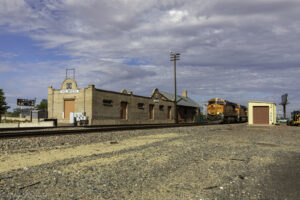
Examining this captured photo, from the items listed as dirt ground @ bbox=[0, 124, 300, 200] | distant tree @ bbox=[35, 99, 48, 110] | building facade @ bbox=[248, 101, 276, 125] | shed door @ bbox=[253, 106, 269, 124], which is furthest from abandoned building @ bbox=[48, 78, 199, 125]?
distant tree @ bbox=[35, 99, 48, 110]

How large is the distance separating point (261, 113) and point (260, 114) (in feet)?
0.62

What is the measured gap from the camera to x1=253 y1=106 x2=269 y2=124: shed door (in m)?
34.5

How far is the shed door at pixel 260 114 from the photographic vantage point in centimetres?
3450

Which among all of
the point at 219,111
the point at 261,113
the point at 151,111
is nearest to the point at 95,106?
the point at 151,111

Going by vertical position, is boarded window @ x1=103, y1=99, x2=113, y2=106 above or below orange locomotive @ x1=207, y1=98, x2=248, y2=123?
above

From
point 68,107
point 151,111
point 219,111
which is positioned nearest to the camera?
point 68,107

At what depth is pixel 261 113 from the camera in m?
34.7

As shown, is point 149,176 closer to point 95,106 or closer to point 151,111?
point 95,106

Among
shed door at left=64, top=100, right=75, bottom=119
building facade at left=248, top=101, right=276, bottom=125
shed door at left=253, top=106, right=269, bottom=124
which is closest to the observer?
building facade at left=248, top=101, right=276, bottom=125

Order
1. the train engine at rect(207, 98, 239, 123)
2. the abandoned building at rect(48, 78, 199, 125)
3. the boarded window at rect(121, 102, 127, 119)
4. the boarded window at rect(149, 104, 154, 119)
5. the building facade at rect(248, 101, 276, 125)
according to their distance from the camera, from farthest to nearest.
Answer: the boarded window at rect(149, 104, 154, 119), the boarded window at rect(121, 102, 127, 119), the train engine at rect(207, 98, 239, 123), the building facade at rect(248, 101, 276, 125), the abandoned building at rect(48, 78, 199, 125)

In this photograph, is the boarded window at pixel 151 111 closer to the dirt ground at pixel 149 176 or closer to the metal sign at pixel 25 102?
the metal sign at pixel 25 102

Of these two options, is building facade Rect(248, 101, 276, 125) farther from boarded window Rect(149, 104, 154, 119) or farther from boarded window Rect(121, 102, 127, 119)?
boarded window Rect(121, 102, 127, 119)

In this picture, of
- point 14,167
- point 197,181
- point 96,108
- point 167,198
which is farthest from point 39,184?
point 96,108

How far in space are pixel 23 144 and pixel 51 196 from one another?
24.6ft
